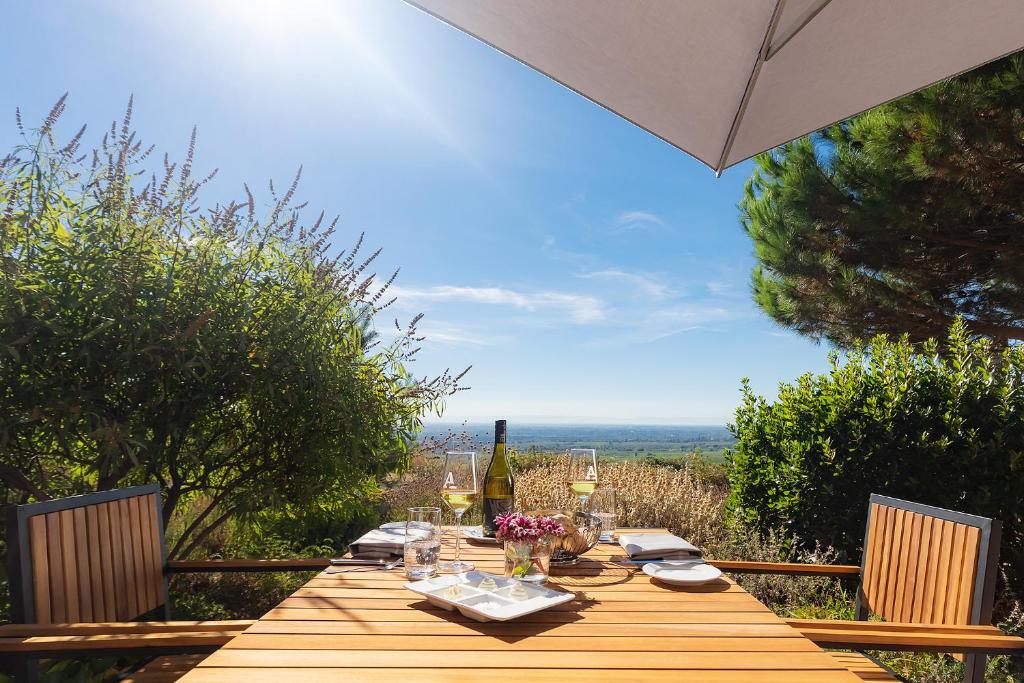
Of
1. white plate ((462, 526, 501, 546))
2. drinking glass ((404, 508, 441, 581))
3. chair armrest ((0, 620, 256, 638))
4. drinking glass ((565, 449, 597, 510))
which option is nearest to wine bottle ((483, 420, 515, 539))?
white plate ((462, 526, 501, 546))

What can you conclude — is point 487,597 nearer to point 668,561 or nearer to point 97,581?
point 668,561

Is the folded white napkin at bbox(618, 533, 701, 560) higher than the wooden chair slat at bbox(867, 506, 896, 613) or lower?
higher

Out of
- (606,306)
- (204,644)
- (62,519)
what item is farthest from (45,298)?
(606,306)

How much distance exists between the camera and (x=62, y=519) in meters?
1.90

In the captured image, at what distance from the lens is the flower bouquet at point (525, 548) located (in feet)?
5.43

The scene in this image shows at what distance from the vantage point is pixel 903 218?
7121mm

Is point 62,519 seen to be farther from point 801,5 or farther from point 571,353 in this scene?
point 571,353

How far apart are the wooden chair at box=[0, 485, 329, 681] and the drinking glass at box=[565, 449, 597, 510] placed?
97 centimetres

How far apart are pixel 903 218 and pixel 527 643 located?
7.68 m

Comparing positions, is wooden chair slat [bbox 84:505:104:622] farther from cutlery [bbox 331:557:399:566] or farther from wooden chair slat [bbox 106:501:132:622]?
cutlery [bbox 331:557:399:566]

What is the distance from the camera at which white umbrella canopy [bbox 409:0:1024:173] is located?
1925 millimetres

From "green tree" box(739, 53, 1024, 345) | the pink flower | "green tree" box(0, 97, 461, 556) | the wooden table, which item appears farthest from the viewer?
"green tree" box(739, 53, 1024, 345)

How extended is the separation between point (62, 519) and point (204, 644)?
82 centimetres

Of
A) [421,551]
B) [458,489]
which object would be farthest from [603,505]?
[421,551]
